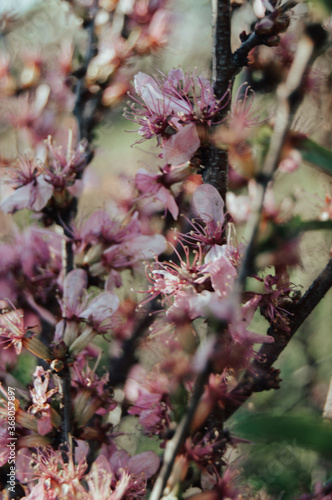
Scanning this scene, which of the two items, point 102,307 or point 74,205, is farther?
point 74,205

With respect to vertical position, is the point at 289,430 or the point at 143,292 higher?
the point at 289,430

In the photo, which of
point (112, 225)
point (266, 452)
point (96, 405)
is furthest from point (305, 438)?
point (266, 452)

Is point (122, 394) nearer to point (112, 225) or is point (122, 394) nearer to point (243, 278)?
point (112, 225)

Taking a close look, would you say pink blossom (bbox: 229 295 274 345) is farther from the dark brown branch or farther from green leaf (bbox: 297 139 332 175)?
green leaf (bbox: 297 139 332 175)

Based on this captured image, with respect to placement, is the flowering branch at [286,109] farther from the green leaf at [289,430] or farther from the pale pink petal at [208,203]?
the pale pink petal at [208,203]

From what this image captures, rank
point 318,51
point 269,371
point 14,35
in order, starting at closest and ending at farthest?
point 318,51 < point 269,371 < point 14,35

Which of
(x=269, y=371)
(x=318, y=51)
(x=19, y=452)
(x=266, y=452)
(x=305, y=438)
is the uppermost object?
(x=318, y=51)

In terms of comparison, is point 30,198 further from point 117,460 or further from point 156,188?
point 117,460

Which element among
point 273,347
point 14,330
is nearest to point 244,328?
point 273,347
